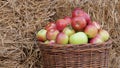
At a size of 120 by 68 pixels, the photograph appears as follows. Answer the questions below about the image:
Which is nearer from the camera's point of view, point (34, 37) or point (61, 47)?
point (61, 47)

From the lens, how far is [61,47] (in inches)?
79.8

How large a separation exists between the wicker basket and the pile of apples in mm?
57

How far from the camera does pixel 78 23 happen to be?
6.97 feet

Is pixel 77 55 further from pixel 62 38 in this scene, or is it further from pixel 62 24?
pixel 62 24

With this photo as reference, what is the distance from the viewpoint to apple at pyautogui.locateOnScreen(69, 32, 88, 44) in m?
2.06

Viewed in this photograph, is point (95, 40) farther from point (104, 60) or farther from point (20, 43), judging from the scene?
point (20, 43)

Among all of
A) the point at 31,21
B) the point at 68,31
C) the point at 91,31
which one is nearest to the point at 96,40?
the point at 91,31

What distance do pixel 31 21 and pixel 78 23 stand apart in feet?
1.70

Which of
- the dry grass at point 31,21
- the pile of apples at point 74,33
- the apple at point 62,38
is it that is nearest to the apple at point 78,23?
the pile of apples at point 74,33

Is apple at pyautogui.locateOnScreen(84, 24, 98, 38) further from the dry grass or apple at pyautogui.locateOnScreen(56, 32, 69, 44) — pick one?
the dry grass

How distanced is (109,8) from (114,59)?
1.35 feet

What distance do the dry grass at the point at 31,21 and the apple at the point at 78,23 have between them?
0.41 metres

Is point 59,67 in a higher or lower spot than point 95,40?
lower

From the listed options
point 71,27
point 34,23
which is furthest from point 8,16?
point 71,27
